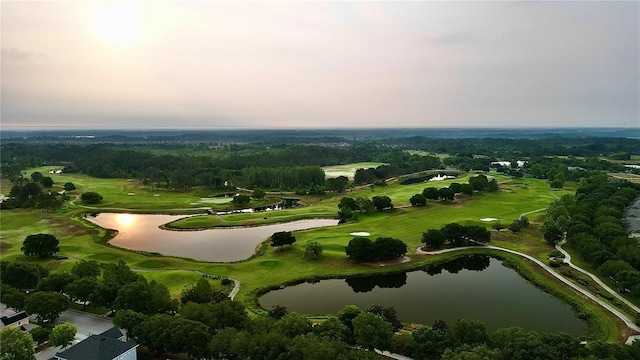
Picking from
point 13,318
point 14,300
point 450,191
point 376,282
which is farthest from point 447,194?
point 13,318

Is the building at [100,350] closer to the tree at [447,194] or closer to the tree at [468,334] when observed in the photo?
the tree at [468,334]

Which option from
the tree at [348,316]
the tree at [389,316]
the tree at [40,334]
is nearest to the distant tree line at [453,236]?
the tree at [389,316]

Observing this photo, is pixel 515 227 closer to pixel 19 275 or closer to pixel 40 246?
pixel 19 275

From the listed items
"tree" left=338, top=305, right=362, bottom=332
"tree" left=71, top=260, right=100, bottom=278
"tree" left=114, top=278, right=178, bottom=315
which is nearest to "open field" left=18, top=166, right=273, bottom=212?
"tree" left=71, top=260, right=100, bottom=278

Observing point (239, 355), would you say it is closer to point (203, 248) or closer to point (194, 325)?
point (194, 325)

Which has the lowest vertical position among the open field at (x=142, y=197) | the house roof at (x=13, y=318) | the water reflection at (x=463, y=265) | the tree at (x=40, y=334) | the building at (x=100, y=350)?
the water reflection at (x=463, y=265)

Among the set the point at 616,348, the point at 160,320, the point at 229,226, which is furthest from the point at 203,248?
the point at 616,348

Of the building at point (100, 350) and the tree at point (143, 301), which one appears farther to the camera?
the tree at point (143, 301)
